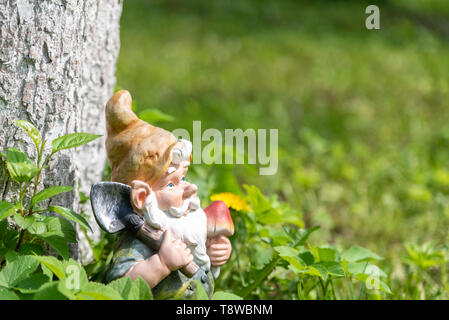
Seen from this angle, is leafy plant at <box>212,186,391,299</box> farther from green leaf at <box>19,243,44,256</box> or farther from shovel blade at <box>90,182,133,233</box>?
green leaf at <box>19,243,44,256</box>

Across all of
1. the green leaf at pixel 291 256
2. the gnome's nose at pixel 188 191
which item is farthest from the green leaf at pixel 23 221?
the green leaf at pixel 291 256

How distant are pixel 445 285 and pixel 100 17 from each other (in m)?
1.93

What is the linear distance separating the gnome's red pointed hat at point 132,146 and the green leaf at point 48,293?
415mm

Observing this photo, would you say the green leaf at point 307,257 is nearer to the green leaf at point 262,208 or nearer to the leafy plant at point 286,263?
the leafy plant at point 286,263

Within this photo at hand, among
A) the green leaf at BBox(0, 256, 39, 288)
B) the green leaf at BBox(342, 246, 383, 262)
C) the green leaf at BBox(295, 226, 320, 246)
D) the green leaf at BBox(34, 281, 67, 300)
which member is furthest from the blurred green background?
the green leaf at BBox(34, 281, 67, 300)

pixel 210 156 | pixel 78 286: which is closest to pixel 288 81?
pixel 210 156

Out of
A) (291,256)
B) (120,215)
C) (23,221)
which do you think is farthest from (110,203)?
(291,256)

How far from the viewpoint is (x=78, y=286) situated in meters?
1.58

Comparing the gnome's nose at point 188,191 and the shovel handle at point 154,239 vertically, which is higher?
the gnome's nose at point 188,191

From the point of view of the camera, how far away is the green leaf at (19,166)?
1.75m

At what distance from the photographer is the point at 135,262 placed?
68.4 inches

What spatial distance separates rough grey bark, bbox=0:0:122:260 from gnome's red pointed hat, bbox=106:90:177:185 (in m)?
0.22

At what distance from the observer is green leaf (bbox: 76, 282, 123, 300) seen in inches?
58.4

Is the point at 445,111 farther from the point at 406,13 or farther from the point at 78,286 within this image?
the point at 406,13
